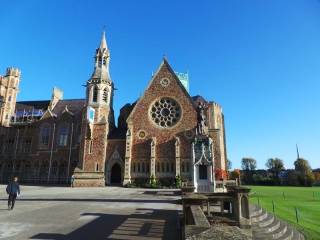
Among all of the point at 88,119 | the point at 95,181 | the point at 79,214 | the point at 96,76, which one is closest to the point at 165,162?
the point at 95,181

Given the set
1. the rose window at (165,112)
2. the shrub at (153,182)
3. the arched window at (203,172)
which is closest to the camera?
the arched window at (203,172)

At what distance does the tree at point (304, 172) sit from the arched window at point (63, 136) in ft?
263

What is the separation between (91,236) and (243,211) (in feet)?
20.9

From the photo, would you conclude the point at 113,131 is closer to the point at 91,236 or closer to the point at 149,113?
the point at 149,113

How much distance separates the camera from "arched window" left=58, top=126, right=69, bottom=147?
49.9 meters

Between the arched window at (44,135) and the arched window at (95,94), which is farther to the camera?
the arched window at (44,135)

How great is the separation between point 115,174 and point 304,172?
80.2 metres

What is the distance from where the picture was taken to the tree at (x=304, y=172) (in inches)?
3594

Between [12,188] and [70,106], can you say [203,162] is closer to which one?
[12,188]

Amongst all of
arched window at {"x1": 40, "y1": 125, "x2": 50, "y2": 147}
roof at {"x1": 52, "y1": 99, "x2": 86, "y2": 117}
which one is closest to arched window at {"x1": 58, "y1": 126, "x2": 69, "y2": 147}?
arched window at {"x1": 40, "y1": 125, "x2": 50, "y2": 147}

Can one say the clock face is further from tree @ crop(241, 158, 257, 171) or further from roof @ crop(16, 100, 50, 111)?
tree @ crop(241, 158, 257, 171)

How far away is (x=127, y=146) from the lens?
136 feet

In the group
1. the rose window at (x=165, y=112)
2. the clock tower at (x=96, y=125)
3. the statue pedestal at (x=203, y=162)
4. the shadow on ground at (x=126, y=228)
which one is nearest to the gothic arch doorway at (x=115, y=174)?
the clock tower at (x=96, y=125)

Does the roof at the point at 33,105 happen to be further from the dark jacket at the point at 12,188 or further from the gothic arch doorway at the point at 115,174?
the dark jacket at the point at 12,188
